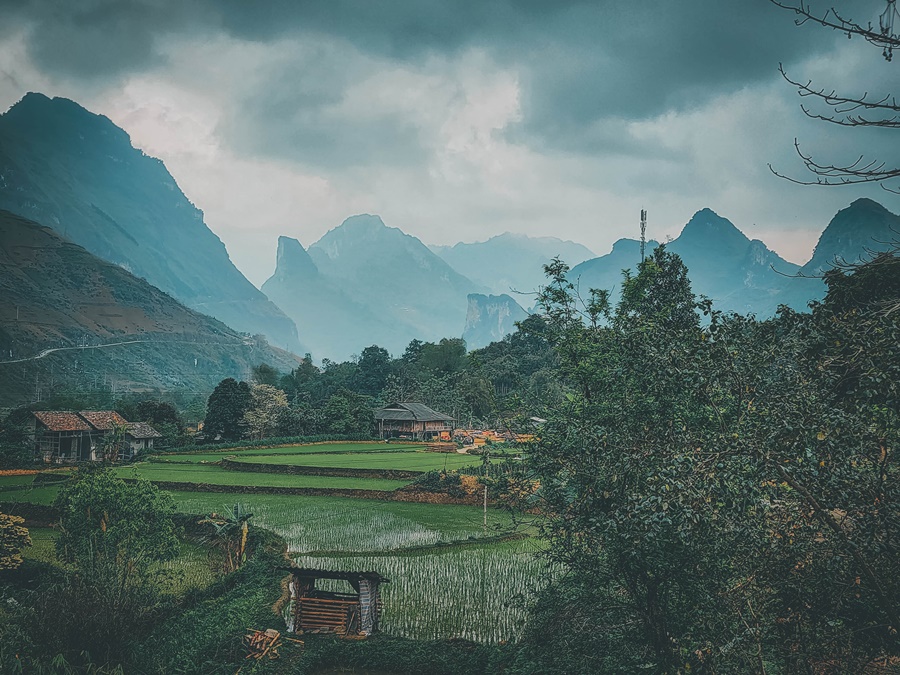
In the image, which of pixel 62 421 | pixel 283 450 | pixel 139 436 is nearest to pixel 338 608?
pixel 283 450

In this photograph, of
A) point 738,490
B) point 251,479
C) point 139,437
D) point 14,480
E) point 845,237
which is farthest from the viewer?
point 845,237

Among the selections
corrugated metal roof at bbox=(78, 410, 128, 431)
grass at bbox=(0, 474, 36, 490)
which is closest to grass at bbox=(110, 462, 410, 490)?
grass at bbox=(0, 474, 36, 490)

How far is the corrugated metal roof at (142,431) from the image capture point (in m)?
50.8

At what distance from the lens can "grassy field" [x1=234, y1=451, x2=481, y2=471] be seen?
37.1m

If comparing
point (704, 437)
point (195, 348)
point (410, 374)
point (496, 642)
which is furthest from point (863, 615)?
point (195, 348)

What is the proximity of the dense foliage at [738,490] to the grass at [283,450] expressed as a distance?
41.9 meters

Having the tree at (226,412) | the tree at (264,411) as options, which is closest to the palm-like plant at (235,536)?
the tree at (264,411)

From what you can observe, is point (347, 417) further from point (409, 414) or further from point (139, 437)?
point (139, 437)

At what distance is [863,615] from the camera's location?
5.52 metres

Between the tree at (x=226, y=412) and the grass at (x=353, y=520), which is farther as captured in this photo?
the tree at (x=226, y=412)

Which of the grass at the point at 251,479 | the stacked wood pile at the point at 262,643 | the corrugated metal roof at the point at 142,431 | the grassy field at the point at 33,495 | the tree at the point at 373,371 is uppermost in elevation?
the tree at the point at 373,371

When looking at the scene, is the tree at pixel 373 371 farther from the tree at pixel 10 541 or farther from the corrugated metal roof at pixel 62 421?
the tree at pixel 10 541

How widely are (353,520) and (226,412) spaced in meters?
35.9

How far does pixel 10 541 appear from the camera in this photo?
47.6 feet
